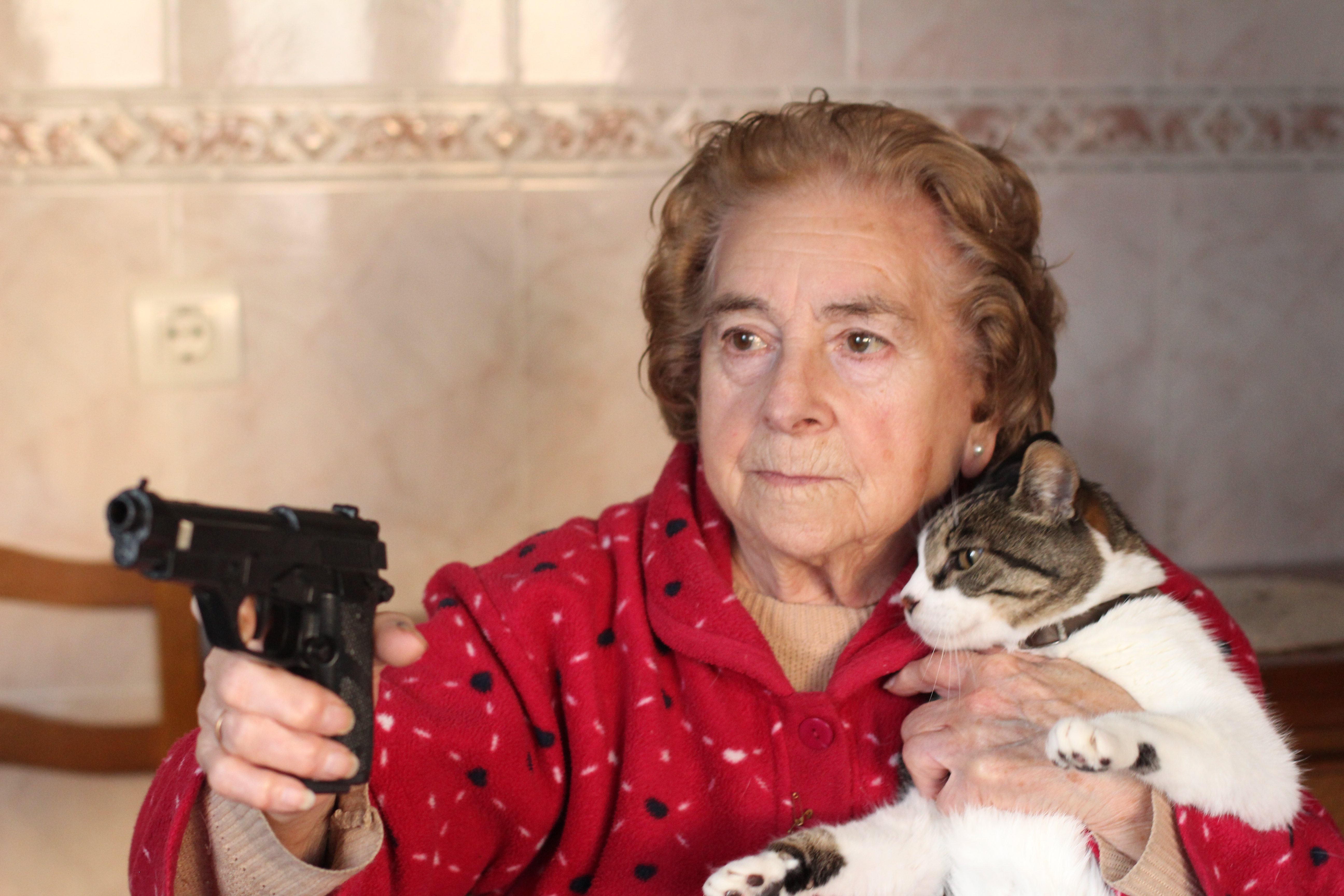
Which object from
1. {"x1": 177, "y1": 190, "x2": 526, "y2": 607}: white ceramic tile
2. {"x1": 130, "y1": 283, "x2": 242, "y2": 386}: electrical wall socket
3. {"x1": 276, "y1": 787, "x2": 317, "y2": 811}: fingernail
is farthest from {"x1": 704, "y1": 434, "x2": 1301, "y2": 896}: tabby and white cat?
{"x1": 130, "y1": 283, "x2": 242, "y2": 386}: electrical wall socket

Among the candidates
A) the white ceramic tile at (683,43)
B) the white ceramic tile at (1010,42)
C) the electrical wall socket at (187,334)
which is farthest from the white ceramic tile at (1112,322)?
the electrical wall socket at (187,334)

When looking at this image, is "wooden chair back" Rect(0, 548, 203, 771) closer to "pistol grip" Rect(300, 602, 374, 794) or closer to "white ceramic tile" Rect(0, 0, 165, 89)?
"white ceramic tile" Rect(0, 0, 165, 89)

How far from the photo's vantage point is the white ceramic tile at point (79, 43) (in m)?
1.74

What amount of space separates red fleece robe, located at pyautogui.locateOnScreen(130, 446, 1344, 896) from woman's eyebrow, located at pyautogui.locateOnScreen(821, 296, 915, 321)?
270mm

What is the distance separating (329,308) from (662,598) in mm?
938

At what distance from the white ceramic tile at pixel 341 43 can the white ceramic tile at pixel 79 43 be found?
0.06 metres

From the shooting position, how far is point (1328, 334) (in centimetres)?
209

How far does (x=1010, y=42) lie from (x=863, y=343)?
1.02m

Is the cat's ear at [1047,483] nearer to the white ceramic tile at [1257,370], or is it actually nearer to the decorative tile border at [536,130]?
the decorative tile border at [536,130]

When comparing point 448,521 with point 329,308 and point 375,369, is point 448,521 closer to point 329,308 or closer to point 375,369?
point 375,369

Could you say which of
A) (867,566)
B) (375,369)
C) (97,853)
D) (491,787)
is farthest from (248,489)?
(867,566)

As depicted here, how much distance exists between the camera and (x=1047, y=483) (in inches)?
43.1

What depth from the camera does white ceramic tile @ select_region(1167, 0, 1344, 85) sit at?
1.97 metres

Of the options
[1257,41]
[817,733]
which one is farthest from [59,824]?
[1257,41]
